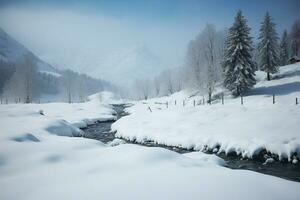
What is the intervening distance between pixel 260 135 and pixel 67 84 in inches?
3426

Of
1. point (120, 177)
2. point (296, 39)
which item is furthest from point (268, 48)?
point (120, 177)

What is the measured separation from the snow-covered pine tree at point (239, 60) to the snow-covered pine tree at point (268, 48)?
6.58 meters

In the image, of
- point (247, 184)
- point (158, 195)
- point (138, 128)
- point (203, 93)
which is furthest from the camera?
point (203, 93)

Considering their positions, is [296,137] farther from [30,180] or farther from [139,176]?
[30,180]

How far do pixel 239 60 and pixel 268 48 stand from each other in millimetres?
10285

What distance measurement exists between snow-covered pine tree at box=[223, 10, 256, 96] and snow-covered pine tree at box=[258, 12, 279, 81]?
658 centimetres

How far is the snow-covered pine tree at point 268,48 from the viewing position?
4103 cm

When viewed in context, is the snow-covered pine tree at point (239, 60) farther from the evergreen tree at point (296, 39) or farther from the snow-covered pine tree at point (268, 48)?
the evergreen tree at point (296, 39)

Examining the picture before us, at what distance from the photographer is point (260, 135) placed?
14.2 meters

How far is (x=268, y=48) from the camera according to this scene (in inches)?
1642

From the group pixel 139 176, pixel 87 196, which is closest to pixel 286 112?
pixel 139 176

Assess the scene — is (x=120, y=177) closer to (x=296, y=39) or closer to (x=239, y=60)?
(x=239, y=60)

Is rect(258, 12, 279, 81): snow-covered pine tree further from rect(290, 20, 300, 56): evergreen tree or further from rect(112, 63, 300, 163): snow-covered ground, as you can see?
Answer: rect(290, 20, 300, 56): evergreen tree

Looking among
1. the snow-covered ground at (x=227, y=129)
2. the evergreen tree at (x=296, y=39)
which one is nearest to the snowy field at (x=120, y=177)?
the snow-covered ground at (x=227, y=129)
